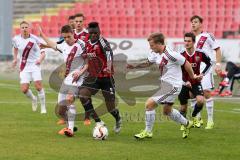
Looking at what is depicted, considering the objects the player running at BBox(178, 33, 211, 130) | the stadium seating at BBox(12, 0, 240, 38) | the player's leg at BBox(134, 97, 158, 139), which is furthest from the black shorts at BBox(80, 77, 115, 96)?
the stadium seating at BBox(12, 0, 240, 38)

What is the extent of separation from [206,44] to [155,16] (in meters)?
23.2

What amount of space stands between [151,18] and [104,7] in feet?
11.5

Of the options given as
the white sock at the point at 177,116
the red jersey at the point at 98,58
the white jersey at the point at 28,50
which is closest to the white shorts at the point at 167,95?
the white sock at the point at 177,116

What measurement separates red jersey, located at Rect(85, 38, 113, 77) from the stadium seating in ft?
73.5

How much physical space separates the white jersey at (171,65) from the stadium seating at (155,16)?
22634 mm

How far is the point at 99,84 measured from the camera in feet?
44.1

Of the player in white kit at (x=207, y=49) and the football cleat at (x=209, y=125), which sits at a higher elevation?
the player in white kit at (x=207, y=49)

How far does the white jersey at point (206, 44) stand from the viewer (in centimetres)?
1527

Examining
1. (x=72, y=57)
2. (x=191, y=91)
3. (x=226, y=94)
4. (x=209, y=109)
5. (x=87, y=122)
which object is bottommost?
(x=226, y=94)

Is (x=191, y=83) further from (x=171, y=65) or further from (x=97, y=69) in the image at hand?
(x=97, y=69)

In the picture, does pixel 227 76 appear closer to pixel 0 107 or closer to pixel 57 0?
pixel 0 107

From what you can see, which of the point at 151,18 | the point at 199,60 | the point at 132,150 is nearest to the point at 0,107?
the point at 199,60

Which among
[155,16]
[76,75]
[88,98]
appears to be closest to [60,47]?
[76,75]

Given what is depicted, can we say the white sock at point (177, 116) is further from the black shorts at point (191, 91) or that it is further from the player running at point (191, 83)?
the black shorts at point (191, 91)
